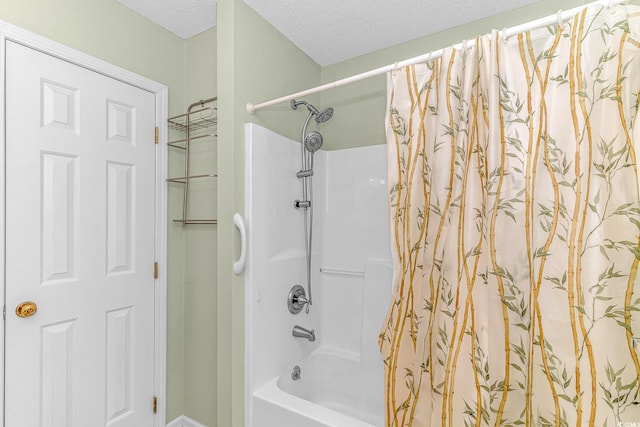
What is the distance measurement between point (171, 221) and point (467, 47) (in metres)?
1.83

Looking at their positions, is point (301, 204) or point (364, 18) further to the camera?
point (301, 204)

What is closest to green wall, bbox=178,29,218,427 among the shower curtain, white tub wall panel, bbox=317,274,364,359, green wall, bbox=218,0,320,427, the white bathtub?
green wall, bbox=218,0,320,427

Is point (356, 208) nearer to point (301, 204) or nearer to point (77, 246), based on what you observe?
point (301, 204)

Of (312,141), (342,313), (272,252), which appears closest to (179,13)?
(312,141)

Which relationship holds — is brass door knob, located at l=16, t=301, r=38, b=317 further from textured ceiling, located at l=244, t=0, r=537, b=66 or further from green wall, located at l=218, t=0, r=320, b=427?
textured ceiling, located at l=244, t=0, r=537, b=66

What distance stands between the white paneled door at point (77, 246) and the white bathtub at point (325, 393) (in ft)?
2.65

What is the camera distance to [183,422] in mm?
2018

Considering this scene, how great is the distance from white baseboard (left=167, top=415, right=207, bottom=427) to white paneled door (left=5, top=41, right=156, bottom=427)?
0.52 feet

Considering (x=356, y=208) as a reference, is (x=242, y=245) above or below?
below

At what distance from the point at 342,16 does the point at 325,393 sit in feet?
7.60

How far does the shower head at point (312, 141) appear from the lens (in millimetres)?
1977

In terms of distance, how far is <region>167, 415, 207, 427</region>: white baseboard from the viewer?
1967mm

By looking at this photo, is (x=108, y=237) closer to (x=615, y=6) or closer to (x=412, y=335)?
(x=412, y=335)

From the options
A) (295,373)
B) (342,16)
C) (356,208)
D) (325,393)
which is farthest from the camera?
(356,208)
